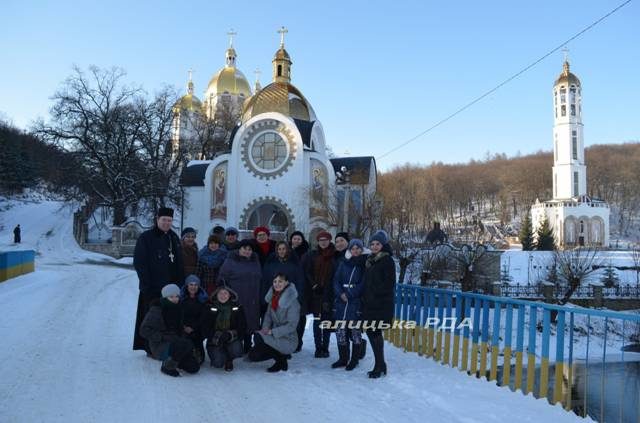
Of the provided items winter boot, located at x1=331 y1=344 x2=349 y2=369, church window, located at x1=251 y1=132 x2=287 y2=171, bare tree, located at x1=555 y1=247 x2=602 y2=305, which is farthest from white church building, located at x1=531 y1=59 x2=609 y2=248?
winter boot, located at x1=331 y1=344 x2=349 y2=369

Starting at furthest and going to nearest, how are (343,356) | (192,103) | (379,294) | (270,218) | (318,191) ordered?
(192,103) < (270,218) < (318,191) < (343,356) < (379,294)

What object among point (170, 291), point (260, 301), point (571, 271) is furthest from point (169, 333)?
point (571, 271)

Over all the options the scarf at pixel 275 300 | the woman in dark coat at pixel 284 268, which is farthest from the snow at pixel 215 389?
the woman in dark coat at pixel 284 268

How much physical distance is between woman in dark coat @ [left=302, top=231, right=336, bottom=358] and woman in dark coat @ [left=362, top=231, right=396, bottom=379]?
1035 millimetres

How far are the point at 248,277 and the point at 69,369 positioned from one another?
2230 mm

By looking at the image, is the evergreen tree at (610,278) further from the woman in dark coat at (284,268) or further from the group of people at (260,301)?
the woman in dark coat at (284,268)

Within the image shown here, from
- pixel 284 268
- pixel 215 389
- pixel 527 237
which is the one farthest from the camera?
pixel 527 237

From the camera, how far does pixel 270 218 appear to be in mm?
34438

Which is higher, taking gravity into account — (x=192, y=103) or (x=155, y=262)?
(x=192, y=103)

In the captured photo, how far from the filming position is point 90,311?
10.2m

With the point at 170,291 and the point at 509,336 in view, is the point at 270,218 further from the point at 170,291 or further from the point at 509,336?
the point at 509,336

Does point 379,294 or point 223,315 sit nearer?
point 379,294

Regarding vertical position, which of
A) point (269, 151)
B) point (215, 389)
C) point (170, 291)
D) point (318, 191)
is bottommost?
point (215, 389)

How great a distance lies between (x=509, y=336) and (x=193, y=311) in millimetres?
3582
